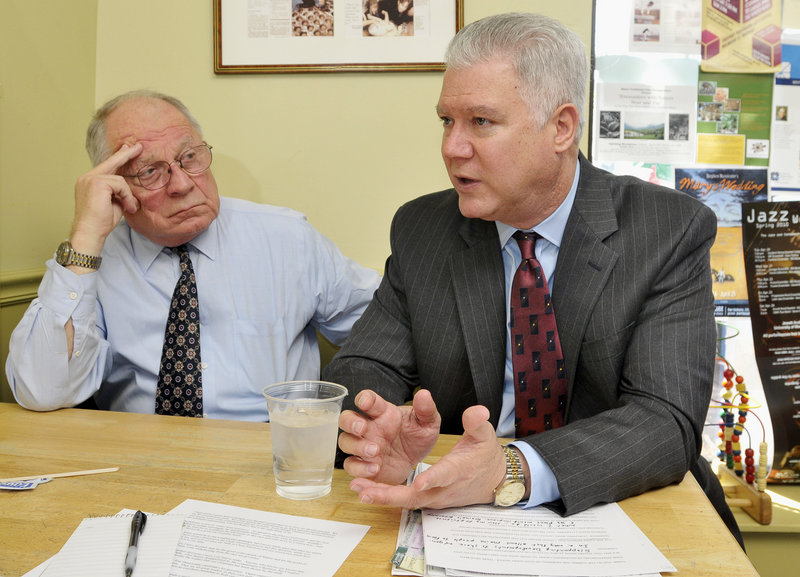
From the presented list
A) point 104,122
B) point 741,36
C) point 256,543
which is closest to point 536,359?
point 256,543

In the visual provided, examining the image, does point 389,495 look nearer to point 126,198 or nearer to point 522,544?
point 522,544

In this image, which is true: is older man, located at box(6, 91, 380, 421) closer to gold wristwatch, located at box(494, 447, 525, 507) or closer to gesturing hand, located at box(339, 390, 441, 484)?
gesturing hand, located at box(339, 390, 441, 484)

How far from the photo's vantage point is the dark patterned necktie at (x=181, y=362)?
5.87ft

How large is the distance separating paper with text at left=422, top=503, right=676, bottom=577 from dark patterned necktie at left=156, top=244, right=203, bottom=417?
998 millimetres

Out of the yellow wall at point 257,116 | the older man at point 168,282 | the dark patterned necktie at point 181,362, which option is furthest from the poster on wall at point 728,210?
the dark patterned necktie at point 181,362

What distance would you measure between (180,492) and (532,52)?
100 cm

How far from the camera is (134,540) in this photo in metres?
0.89

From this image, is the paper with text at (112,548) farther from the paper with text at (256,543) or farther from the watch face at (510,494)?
the watch face at (510,494)

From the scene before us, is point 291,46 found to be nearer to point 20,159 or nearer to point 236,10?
point 236,10

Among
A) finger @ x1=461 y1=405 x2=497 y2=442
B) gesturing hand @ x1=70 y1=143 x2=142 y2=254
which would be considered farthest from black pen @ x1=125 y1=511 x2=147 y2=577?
gesturing hand @ x1=70 y1=143 x2=142 y2=254

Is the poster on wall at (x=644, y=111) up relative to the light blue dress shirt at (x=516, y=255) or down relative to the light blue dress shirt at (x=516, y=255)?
up

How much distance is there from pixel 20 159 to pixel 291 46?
35.0 inches

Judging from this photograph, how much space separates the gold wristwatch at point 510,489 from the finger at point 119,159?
1.27 m

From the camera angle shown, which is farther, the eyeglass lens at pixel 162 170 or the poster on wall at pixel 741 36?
the poster on wall at pixel 741 36
